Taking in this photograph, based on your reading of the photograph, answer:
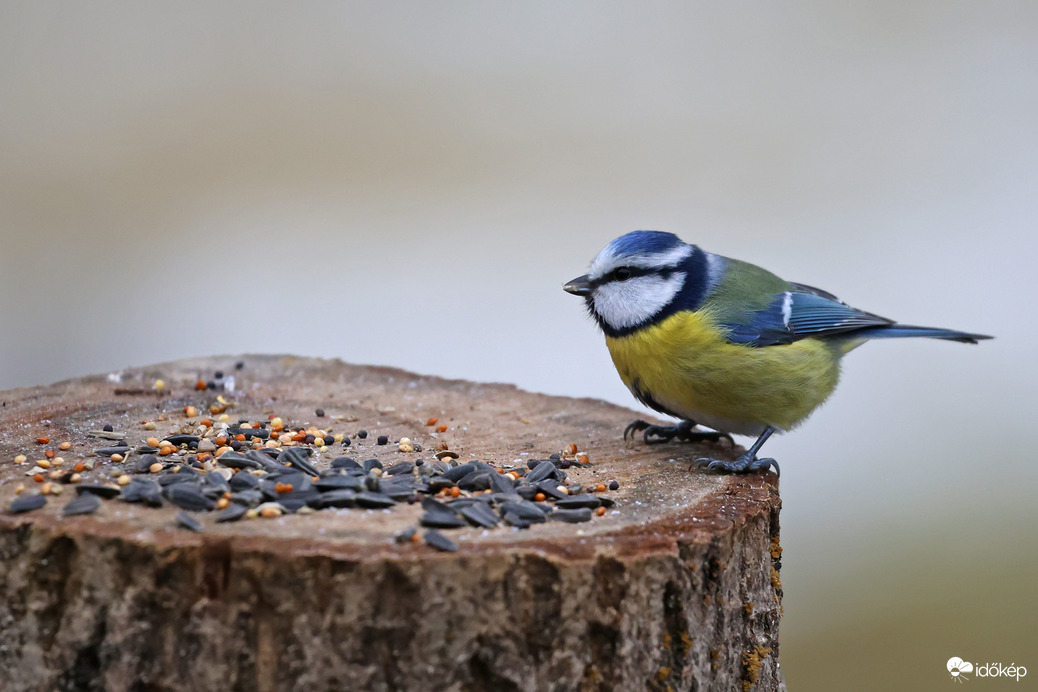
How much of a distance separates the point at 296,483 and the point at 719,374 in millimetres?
1069

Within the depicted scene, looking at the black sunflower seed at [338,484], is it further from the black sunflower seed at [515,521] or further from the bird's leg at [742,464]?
the bird's leg at [742,464]

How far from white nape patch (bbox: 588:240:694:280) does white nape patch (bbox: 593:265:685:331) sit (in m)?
0.03

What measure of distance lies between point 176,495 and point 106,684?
0.30 meters

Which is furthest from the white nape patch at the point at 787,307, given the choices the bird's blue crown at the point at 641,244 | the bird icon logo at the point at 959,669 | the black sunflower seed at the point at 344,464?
the bird icon logo at the point at 959,669

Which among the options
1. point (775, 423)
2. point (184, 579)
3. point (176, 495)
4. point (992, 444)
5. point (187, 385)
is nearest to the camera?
point (184, 579)

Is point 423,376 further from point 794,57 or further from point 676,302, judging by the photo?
point 794,57

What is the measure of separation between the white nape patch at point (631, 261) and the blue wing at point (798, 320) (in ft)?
0.77

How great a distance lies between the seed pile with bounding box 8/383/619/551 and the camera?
1535 mm

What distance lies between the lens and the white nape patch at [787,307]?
238cm

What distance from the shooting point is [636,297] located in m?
2.36

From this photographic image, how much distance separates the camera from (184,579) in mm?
1383

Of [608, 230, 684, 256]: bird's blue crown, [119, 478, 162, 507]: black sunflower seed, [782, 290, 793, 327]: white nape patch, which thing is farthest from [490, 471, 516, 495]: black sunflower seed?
[782, 290, 793, 327]: white nape patch

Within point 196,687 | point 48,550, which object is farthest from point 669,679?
point 48,550

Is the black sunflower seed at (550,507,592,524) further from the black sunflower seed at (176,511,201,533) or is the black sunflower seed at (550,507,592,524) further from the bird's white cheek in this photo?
the bird's white cheek
